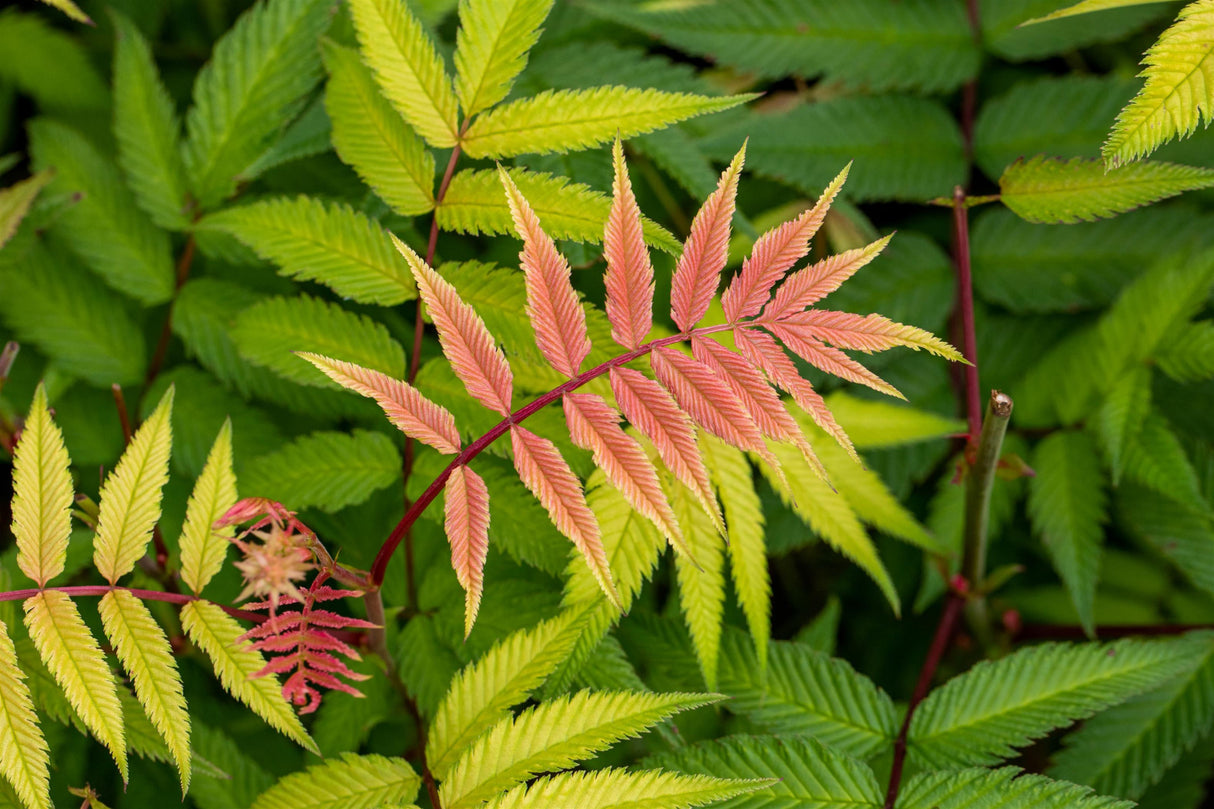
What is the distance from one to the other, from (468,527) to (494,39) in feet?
A: 2.72

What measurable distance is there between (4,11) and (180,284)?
123 centimetres

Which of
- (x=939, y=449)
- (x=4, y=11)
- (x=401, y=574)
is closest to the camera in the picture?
(x=401, y=574)

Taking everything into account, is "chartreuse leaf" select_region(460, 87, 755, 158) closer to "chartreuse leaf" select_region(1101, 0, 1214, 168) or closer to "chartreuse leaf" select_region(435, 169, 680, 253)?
"chartreuse leaf" select_region(435, 169, 680, 253)

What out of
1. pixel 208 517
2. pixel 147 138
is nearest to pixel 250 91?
pixel 147 138

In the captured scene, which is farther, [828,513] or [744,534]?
[828,513]

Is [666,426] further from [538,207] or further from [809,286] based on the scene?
[538,207]

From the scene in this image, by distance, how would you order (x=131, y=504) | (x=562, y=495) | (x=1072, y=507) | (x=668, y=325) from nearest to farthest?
(x=562, y=495), (x=131, y=504), (x=1072, y=507), (x=668, y=325)

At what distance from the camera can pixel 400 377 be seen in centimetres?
163

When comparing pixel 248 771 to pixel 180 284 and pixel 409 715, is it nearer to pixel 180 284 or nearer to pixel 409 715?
pixel 409 715

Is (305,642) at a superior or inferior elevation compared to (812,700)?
superior

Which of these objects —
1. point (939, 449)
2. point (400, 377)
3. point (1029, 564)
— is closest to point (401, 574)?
point (400, 377)

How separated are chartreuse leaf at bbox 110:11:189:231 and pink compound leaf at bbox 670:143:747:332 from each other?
1198mm

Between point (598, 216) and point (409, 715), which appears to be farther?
point (409, 715)

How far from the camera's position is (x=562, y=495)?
3.75ft
